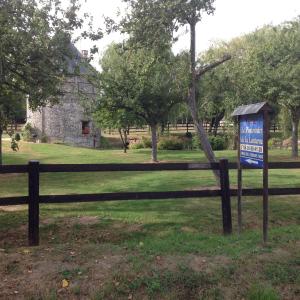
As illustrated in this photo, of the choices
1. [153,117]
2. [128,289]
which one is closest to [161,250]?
→ [128,289]

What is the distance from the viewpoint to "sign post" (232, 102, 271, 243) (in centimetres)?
634

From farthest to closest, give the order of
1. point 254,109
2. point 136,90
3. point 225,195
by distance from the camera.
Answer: point 136,90 → point 225,195 → point 254,109

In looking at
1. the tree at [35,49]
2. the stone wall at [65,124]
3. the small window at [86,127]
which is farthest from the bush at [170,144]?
the tree at [35,49]

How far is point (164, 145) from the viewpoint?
4022 cm

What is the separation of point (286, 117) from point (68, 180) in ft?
79.8

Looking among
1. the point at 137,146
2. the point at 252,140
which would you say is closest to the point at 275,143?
the point at 137,146

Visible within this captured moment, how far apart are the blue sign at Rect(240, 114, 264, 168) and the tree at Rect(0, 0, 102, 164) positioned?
7469mm

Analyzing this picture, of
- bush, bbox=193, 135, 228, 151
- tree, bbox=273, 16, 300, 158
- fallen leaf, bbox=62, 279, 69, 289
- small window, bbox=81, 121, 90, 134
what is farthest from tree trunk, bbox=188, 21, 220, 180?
small window, bbox=81, 121, 90, 134

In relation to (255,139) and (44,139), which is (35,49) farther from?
(44,139)

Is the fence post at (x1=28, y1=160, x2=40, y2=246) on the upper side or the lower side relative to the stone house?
lower

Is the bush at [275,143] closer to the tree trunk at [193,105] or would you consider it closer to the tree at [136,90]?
the tree at [136,90]

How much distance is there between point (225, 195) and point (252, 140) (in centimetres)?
103

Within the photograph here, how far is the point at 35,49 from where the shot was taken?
548 inches

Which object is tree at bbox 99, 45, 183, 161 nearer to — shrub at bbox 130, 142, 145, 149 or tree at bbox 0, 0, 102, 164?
tree at bbox 0, 0, 102, 164
